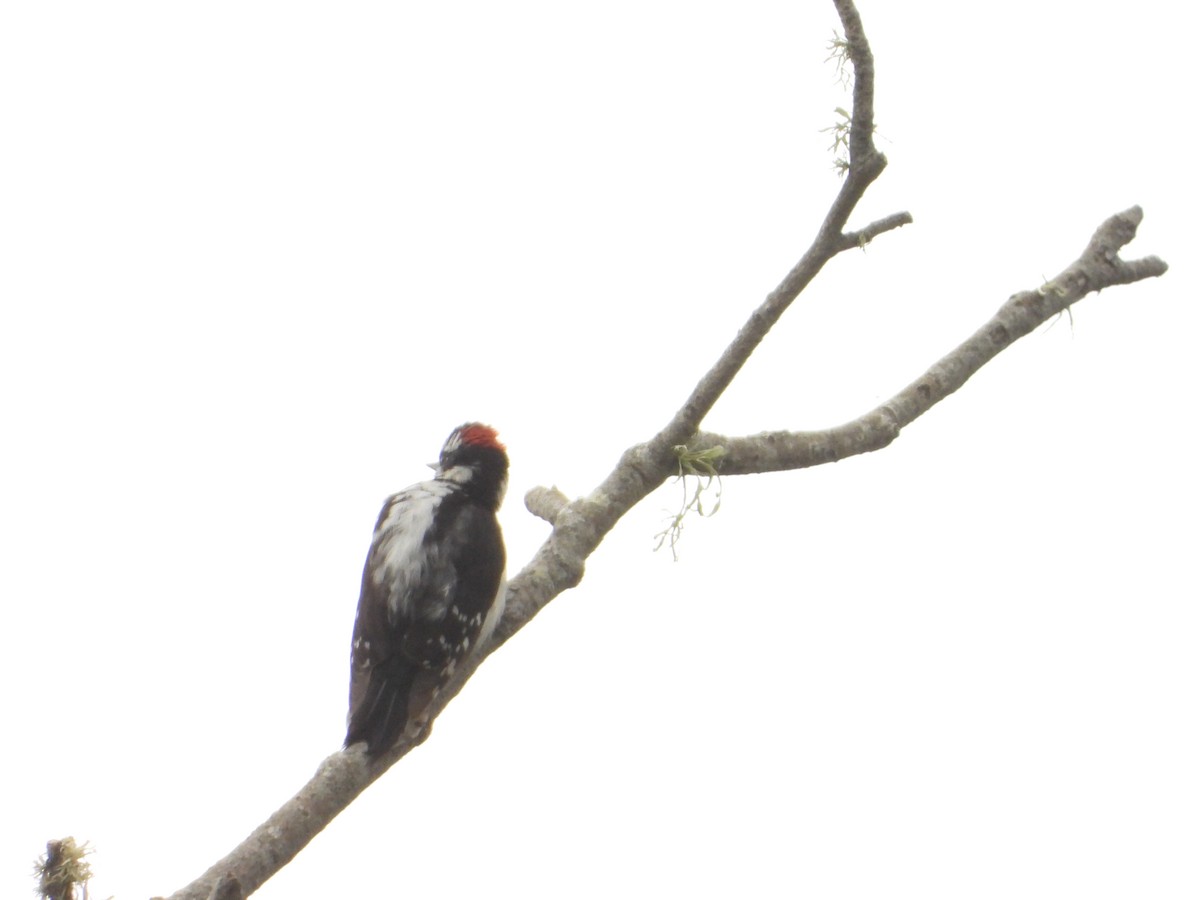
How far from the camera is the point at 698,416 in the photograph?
3.53 m

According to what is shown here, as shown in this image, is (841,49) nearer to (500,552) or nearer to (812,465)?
(812,465)

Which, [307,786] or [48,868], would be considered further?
[307,786]

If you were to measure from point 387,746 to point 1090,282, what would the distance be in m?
2.51

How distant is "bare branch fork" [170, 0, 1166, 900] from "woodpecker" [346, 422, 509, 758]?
0.06 m

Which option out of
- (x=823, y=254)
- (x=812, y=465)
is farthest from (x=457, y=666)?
(x=823, y=254)

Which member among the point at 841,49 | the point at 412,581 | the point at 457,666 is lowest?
the point at 457,666

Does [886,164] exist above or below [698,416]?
above

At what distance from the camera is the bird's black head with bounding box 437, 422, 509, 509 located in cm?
432

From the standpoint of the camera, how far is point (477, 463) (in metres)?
4.40

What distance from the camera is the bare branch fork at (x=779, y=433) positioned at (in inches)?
120

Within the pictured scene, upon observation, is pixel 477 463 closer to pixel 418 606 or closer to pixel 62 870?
pixel 418 606

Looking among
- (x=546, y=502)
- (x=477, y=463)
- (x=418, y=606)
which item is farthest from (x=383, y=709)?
(x=477, y=463)

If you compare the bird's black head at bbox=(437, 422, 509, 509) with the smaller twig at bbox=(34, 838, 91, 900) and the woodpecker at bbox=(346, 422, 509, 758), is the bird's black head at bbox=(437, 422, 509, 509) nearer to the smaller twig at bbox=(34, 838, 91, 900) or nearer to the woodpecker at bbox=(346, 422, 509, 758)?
the woodpecker at bbox=(346, 422, 509, 758)

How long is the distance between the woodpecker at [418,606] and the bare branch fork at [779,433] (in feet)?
0.21
